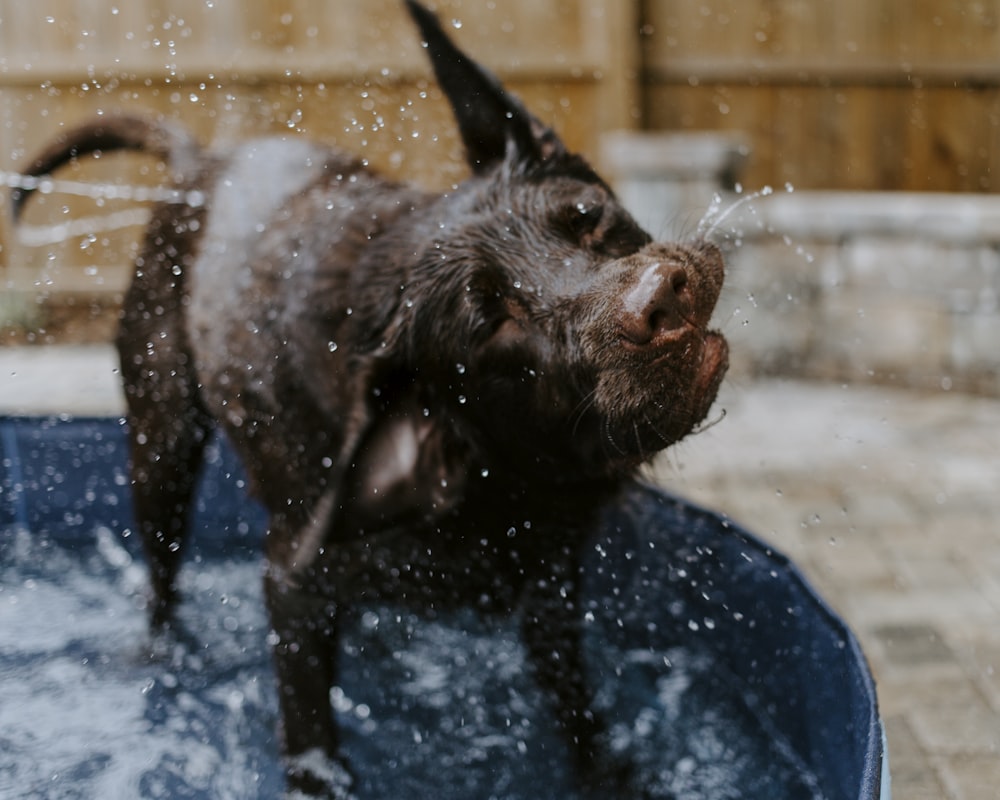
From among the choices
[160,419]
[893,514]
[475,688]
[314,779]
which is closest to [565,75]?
[893,514]

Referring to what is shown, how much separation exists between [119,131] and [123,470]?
117cm

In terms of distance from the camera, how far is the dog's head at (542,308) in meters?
1.89

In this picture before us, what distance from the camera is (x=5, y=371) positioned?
6.62 metres

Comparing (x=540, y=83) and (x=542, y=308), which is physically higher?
(x=542, y=308)

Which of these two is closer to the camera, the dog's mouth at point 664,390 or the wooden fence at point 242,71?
the dog's mouth at point 664,390

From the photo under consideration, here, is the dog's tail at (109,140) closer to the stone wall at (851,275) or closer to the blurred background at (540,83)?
the stone wall at (851,275)

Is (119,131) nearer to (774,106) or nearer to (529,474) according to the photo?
(529,474)

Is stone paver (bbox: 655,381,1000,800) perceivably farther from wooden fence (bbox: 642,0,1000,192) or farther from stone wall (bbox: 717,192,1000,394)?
wooden fence (bbox: 642,0,1000,192)

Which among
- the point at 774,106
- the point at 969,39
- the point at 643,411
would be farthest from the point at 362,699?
the point at 969,39

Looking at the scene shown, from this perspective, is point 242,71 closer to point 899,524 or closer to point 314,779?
point 899,524

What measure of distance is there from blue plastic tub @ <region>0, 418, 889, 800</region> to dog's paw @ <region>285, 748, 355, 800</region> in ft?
0.27

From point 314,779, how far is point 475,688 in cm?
62

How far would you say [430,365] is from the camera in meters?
2.22

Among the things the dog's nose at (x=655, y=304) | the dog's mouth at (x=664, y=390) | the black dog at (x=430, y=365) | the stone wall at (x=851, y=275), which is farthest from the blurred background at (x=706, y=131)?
the dog's nose at (x=655, y=304)
